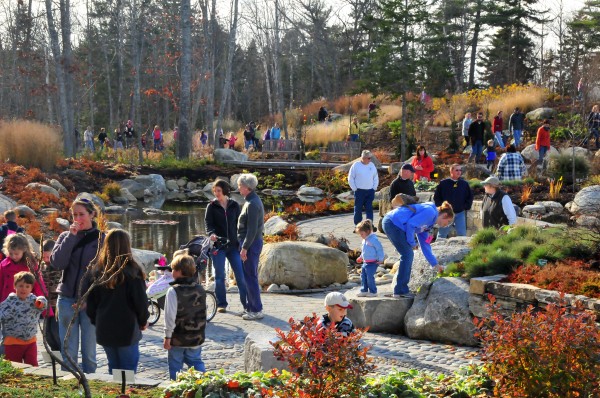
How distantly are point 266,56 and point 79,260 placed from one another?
174 feet

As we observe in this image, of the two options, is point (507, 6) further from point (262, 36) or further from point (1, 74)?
point (1, 74)

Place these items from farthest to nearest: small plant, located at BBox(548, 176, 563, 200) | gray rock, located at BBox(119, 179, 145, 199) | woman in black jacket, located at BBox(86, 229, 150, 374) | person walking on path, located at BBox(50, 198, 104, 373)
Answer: gray rock, located at BBox(119, 179, 145, 199)
small plant, located at BBox(548, 176, 563, 200)
person walking on path, located at BBox(50, 198, 104, 373)
woman in black jacket, located at BBox(86, 229, 150, 374)

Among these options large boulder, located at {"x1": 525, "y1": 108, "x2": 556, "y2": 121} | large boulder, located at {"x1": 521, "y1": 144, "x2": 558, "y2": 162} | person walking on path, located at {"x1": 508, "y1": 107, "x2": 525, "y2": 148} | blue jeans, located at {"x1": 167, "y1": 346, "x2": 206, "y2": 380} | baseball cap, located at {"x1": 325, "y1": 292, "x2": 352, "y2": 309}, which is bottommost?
blue jeans, located at {"x1": 167, "y1": 346, "x2": 206, "y2": 380}

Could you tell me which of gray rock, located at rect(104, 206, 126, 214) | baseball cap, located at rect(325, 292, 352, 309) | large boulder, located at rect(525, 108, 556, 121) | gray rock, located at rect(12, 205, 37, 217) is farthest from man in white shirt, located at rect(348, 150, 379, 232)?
large boulder, located at rect(525, 108, 556, 121)

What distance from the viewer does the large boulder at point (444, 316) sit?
914 centimetres

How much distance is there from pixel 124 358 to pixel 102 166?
82.5 feet

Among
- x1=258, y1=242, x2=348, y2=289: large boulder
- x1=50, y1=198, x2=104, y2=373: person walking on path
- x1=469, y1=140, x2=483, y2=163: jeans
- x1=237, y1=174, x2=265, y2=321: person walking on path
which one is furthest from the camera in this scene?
x1=469, y1=140, x2=483, y2=163: jeans

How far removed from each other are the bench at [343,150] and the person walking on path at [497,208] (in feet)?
70.7

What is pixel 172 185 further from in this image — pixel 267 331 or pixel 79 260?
pixel 79 260

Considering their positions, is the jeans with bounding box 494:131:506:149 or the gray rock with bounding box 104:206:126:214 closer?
the gray rock with bounding box 104:206:126:214

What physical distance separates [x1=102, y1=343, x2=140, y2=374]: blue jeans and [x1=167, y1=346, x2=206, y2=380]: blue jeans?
27 centimetres

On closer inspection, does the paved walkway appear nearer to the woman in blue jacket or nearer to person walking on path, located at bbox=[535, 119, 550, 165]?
the woman in blue jacket

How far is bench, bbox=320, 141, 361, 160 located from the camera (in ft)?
111

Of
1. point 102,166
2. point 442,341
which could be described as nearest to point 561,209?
point 442,341
